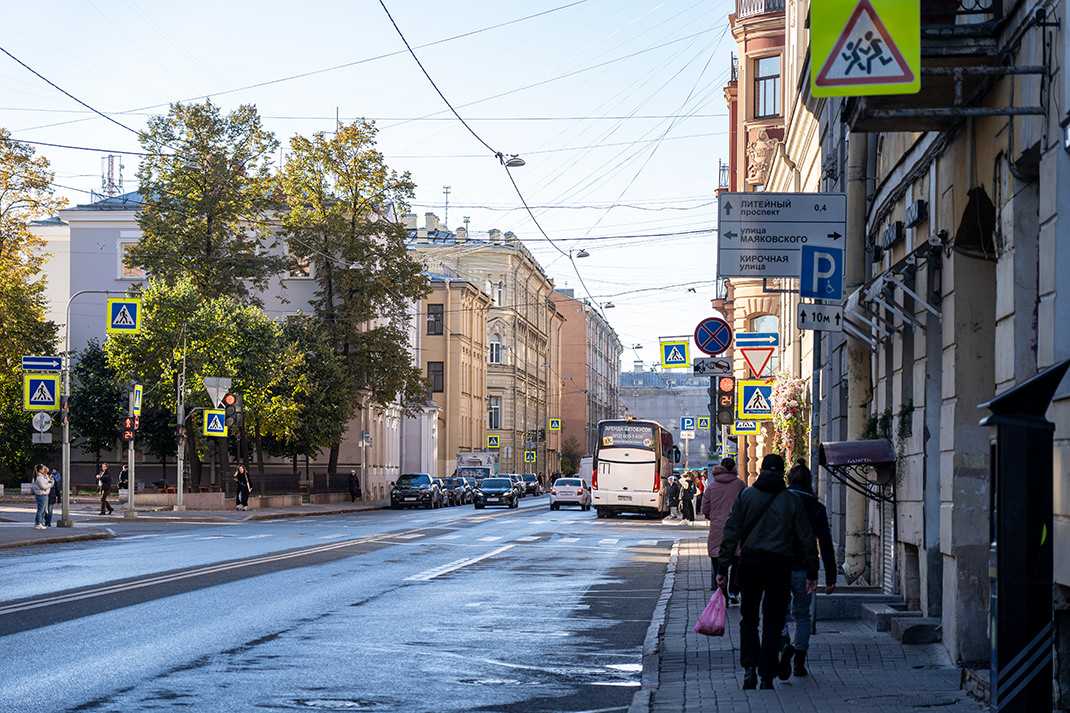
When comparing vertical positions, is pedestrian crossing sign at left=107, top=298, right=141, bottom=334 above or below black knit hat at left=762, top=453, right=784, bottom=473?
above

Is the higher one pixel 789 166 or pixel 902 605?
pixel 789 166

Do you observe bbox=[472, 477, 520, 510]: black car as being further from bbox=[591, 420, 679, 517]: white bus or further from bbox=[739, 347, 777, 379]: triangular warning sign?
bbox=[739, 347, 777, 379]: triangular warning sign

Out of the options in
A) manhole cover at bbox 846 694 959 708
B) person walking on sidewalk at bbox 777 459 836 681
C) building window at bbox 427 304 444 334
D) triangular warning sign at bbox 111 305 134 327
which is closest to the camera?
manhole cover at bbox 846 694 959 708

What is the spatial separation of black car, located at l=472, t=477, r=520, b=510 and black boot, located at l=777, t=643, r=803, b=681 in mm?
54099

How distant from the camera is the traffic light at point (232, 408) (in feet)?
150

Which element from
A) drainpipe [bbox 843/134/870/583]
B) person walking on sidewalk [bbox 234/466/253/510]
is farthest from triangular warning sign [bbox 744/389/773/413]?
person walking on sidewalk [bbox 234/466/253/510]

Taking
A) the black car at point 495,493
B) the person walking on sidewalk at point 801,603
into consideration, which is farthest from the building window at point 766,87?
the person walking on sidewalk at point 801,603

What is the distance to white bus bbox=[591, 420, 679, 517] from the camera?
49.4 meters

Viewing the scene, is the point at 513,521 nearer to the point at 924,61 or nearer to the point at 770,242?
the point at 770,242

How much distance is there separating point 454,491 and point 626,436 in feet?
72.6

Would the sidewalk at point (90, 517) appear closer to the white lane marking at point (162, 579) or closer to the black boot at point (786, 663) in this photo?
the white lane marking at point (162, 579)

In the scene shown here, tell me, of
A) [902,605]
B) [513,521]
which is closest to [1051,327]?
[902,605]

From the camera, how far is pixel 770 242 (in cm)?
1888

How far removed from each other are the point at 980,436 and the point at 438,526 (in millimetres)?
28328
